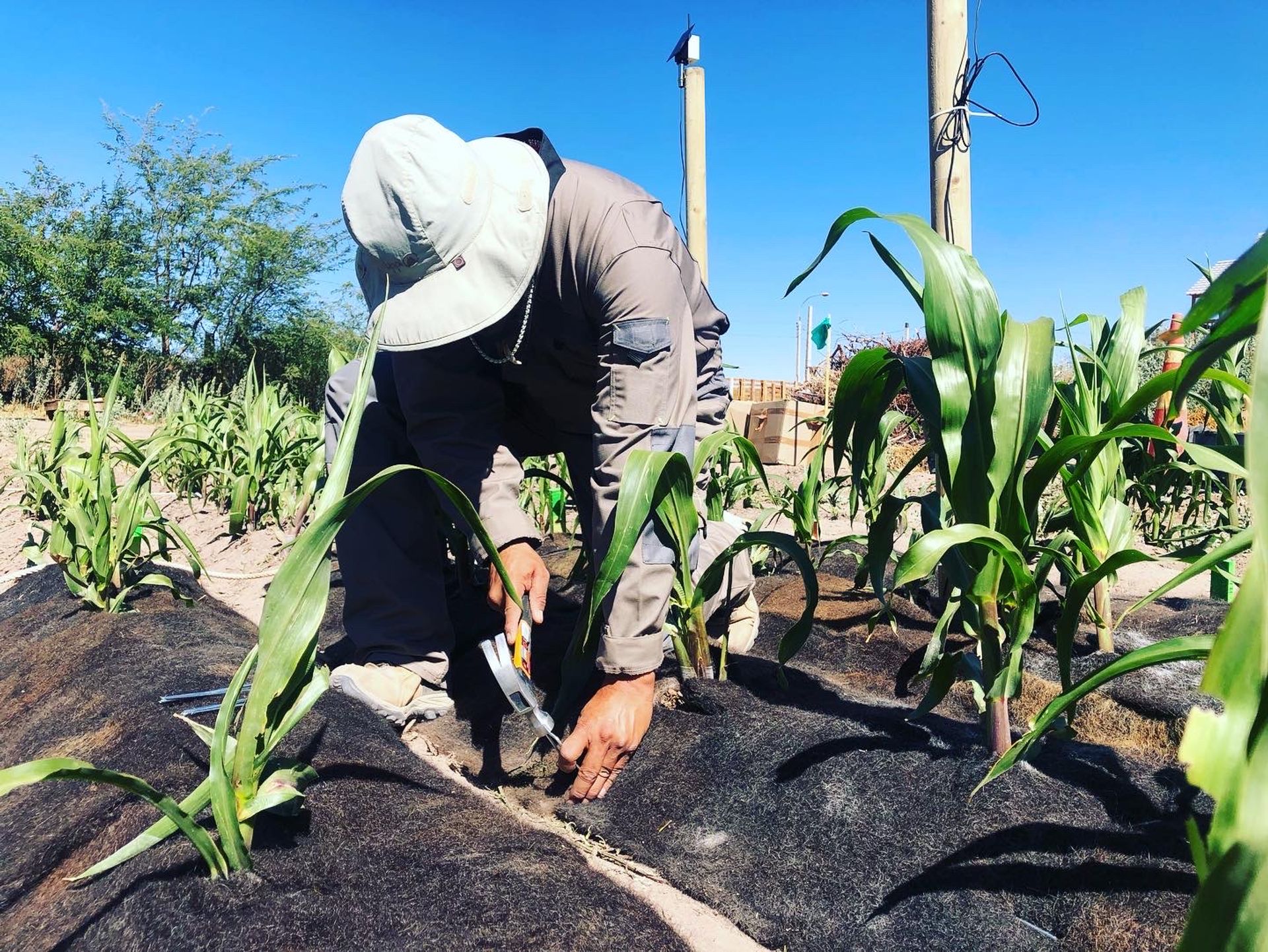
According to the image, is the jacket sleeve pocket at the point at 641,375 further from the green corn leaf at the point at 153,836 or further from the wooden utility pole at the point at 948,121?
the wooden utility pole at the point at 948,121

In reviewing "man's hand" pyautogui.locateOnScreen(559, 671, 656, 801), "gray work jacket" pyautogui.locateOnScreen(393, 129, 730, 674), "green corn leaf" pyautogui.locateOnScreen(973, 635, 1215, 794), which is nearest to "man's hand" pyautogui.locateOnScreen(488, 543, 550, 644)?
"gray work jacket" pyautogui.locateOnScreen(393, 129, 730, 674)

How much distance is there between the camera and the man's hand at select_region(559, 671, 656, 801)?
1.27m

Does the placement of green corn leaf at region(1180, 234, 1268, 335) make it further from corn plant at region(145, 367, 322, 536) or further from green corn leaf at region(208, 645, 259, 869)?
corn plant at region(145, 367, 322, 536)

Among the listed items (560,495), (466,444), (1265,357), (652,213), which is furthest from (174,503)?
(1265,357)

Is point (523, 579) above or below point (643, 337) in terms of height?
below

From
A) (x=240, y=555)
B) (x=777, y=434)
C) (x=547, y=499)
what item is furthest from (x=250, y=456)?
(x=777, y=434)

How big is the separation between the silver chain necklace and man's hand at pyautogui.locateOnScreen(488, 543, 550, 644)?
14.9 inches

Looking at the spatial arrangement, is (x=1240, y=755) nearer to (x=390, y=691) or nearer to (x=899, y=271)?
(x=899, y=271)

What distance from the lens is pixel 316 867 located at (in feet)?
3.08

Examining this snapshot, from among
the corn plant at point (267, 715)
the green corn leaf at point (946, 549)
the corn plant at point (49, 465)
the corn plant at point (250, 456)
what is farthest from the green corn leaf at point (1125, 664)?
the corn plant at point (250, 456)

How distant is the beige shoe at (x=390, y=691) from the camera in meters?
1.73

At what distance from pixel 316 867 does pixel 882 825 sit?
0.67m

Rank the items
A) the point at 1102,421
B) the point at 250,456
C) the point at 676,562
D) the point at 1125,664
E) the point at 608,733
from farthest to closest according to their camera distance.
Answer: the point at 250,456 → the point at 1102,421 → the point at 676,562 → the point at 608,733 → the point at 1125,664

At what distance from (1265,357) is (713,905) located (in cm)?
106
